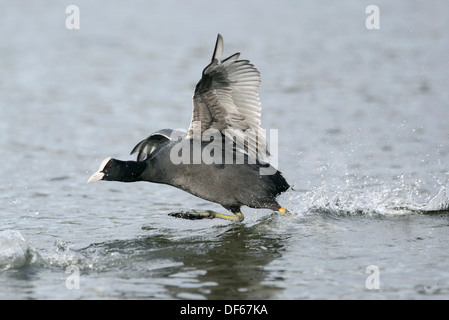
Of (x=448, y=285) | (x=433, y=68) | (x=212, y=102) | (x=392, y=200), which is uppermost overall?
(x=433, y=68)

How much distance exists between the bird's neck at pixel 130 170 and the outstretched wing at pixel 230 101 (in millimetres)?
501

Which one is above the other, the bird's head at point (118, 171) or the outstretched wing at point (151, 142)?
the outstretched wing at point (151, 142)

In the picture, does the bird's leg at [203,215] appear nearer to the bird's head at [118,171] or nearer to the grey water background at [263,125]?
the grey water background at [263,125]

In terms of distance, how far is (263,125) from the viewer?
959cm

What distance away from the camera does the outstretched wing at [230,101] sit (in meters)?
5.68

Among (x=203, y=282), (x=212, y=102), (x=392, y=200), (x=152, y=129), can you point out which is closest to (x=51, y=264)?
(x=203, y=282)

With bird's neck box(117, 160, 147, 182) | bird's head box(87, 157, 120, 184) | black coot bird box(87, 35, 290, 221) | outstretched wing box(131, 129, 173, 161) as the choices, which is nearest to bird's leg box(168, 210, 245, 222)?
black coot bird box(87, 35, 290, 221)

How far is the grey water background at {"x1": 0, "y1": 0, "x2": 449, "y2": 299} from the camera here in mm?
5086

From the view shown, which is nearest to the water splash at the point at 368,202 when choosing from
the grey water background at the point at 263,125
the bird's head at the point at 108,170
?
the grey water background at the point at 263,125

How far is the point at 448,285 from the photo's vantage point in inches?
186

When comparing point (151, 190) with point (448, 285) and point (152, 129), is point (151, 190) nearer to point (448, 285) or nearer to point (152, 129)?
point (152, 129)

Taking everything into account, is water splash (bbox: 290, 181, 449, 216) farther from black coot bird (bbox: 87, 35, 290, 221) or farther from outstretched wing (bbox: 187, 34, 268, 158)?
outstretched wing (bbox: 187, 34, 268, 158)

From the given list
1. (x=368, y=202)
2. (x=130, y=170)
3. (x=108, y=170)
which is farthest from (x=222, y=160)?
(x=368, y=202)

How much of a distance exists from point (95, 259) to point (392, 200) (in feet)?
9.47
